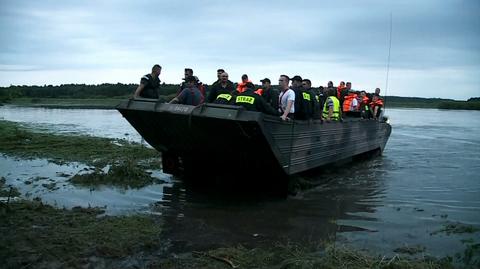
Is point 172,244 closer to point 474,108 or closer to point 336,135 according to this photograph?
point 336,135

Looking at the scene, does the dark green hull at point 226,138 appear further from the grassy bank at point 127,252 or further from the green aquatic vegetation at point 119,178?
the grassy bank at point 127,252

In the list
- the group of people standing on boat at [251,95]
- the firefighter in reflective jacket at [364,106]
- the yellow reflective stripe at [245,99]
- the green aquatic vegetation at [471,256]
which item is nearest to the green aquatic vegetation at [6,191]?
the group of people standing on boat at [251,95]

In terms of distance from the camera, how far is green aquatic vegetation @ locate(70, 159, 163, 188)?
8664 mm

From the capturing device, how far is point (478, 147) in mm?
19000

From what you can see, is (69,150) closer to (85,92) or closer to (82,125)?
(82,125)

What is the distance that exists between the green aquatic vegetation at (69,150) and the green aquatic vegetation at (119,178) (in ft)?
5.19

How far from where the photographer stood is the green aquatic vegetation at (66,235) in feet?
15.1

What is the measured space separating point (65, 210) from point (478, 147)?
1712 centimetres

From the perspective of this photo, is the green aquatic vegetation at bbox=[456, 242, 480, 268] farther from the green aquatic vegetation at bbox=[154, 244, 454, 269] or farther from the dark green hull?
the dark green hull

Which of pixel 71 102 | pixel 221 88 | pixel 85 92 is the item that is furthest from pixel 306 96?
pixel 85 92

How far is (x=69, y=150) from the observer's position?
1284 centimetres

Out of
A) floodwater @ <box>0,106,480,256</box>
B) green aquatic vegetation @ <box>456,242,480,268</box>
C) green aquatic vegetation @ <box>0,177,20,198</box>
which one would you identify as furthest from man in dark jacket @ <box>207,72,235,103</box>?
green aquatic vegetation @ <box>456,242,480,268</box>

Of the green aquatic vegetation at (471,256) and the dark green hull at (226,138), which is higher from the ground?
the dark green hull at (226,138)

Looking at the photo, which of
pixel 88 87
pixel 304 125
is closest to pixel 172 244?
pixel 304 125
